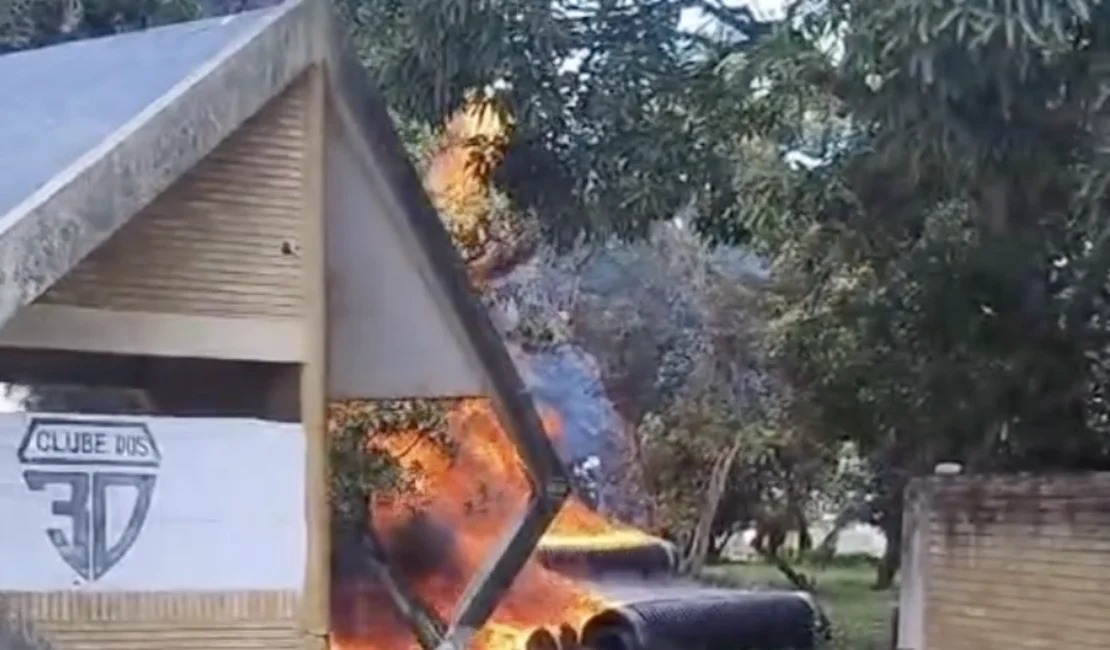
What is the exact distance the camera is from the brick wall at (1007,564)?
700 cm

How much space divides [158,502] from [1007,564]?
385 centimetres

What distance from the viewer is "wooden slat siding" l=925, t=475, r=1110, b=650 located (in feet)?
22.9

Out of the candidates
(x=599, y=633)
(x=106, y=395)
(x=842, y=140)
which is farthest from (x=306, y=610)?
Answer: (x=599, y=633)

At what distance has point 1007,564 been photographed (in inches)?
299

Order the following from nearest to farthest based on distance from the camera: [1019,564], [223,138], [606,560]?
[223,138], [1019,564], [606,560]

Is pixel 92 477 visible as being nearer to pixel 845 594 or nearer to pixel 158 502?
pixel 158 502

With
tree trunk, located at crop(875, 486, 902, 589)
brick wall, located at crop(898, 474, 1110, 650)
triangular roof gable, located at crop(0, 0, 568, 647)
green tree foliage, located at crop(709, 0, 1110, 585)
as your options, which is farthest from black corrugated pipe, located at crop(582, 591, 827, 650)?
triangular roof gable, located at crop(0, 0, 568, 647)

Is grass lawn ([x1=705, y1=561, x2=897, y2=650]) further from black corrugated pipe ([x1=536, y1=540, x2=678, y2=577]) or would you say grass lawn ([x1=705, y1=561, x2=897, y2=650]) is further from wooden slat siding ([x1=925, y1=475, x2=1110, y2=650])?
wooden slat siding ([x1=925, y1=475, x2=1110, y2=650])

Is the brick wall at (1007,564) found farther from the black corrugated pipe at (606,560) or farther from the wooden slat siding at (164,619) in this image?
the black corrugated pipe at (606,560)

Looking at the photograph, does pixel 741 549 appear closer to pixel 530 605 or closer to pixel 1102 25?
pixel 530 605

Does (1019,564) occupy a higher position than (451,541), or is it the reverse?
(1019,564)

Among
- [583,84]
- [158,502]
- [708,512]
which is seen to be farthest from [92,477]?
[708,512]

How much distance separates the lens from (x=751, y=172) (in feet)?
31.8

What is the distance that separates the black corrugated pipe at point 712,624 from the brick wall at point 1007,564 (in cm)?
393
